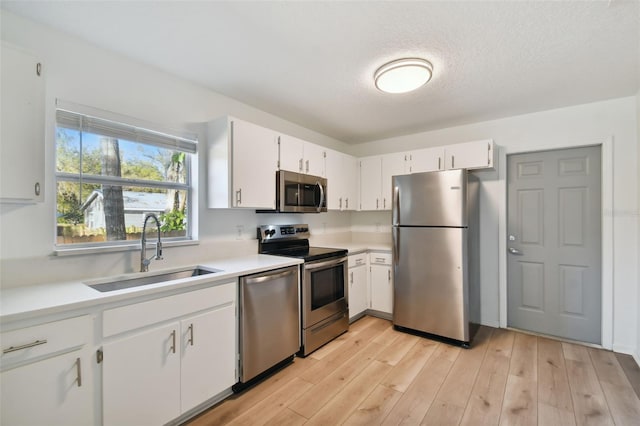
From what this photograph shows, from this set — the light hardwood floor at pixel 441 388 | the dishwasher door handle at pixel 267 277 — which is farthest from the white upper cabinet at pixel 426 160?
the dishwasher door handle at pixel 267 277

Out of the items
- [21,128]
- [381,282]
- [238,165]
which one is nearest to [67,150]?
[21,128]

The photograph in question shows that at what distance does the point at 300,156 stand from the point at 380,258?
5.35ft

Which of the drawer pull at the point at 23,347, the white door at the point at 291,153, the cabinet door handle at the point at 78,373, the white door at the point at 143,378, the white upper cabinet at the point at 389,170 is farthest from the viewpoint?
the white upper cabinet at the point at 389,170

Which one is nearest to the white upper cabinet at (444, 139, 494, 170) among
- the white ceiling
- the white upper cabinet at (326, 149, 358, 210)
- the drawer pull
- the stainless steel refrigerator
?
the stainless steel refrigerator

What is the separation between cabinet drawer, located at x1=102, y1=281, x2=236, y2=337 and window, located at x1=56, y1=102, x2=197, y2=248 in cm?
75

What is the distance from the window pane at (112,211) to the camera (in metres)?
1.87

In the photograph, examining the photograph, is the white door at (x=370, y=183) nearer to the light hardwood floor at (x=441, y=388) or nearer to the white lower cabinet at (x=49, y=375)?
the light hardwood floor at (x=441, y=388)

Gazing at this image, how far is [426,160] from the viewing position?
3.45 metres

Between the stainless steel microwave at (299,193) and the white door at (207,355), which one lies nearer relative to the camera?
the white door at (207,355)

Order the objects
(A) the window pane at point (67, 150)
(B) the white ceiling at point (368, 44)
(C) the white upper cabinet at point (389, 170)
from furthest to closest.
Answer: (C) the white upper cabinet at point (389, 170) < (A) the window pane at point (67, 150) < (B) the white ceiling at point (368, 44)

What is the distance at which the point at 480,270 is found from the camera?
133 inches

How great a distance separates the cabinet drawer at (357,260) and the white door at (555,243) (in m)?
1.69

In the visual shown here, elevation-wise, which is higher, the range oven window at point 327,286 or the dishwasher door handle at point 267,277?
the dishwasher door handle at point 267,277

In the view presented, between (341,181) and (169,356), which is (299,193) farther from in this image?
(169,356)
